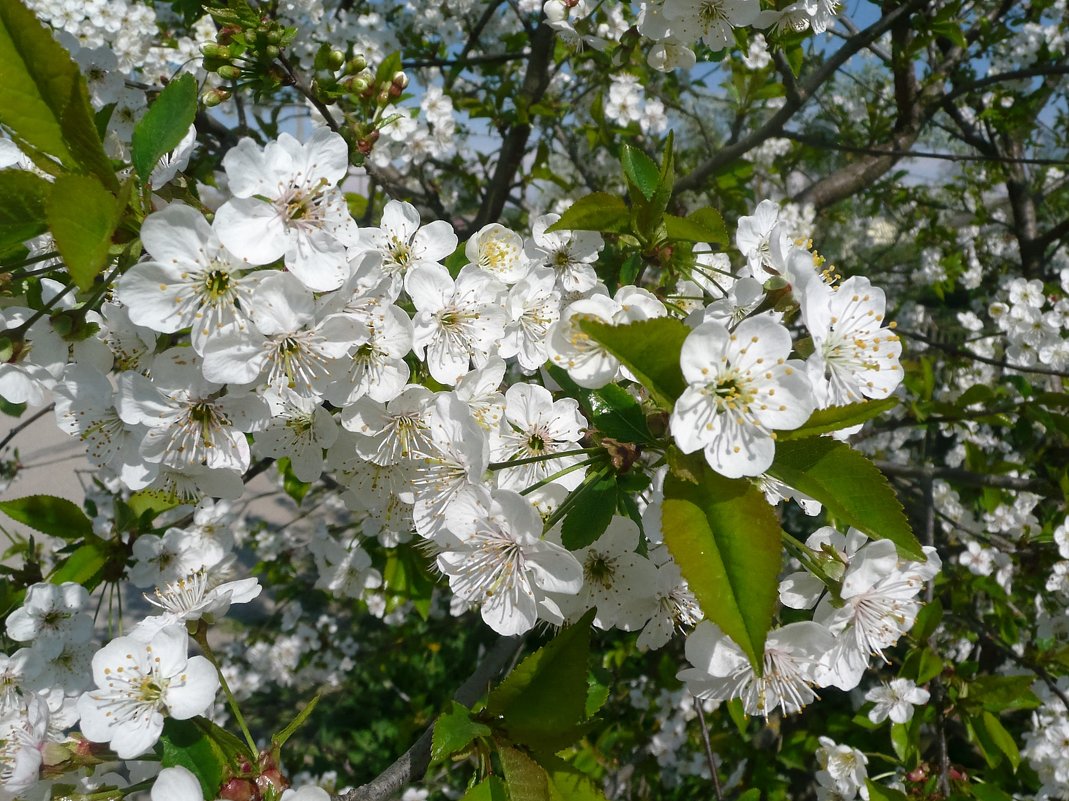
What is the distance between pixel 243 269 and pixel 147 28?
3.17 metres

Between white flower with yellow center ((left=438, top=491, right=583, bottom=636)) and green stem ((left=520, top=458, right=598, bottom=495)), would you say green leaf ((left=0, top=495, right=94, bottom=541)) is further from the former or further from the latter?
green stem ((left=520, top=458, right=598, bottom=495))

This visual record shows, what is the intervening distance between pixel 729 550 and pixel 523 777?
0.53 metres

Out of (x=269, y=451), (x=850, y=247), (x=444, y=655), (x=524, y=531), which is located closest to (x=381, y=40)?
(x=269, y=451)

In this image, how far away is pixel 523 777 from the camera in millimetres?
1145

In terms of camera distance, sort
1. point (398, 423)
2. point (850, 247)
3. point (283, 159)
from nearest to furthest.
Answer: point (283, 159) < point (398, 423) < point (850, 247)

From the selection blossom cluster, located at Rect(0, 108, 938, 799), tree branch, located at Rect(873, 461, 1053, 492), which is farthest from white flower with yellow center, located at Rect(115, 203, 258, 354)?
tree branch, located at Rect(873, 461, 1053, 492)

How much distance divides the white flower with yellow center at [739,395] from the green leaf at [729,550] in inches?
2.0

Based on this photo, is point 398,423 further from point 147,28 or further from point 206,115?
point 147,28

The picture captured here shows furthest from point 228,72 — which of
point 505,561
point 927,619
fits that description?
point 927,619

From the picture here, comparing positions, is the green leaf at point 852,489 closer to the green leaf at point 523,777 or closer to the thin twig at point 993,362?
the green leaf at point 523,777

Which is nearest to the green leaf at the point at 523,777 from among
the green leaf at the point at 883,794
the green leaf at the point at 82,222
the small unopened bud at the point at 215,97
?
the green leaf at the point at 82,222

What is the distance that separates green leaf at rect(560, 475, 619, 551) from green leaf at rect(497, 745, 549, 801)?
37cm

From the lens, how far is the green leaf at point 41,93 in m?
1.04

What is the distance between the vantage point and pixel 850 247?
10.3 metres
